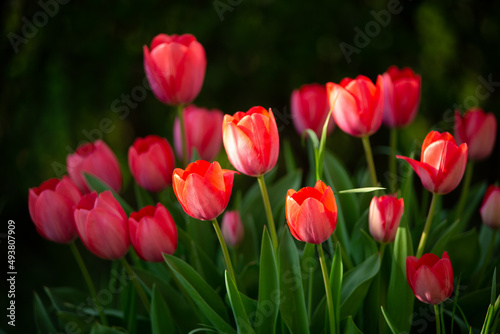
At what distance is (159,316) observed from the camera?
0.54 metres

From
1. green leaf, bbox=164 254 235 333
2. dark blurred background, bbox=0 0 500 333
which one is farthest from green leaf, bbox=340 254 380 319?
dark blurred background, bbox=0 0 500 333

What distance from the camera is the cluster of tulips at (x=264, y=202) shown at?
0.45 m

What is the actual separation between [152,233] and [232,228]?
14 cm

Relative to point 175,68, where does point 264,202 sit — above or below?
below

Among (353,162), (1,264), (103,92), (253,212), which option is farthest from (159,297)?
(353,162)

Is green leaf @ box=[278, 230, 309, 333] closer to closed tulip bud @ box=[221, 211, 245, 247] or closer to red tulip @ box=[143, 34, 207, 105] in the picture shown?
closed tulip bud @ box=[221, 211, 245, 247]

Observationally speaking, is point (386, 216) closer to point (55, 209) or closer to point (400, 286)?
point (400, 286)

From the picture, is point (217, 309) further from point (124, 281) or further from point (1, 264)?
point (1, 264)

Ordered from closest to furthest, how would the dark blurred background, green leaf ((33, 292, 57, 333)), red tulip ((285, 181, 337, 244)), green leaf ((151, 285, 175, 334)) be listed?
red tulip ((285, 181, 337, 244)) < green leaf ((151, 285, 175, 334)) < green leaf ((33, 292, 57, 333)) < the dark blurred background

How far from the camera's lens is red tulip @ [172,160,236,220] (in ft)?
1.46

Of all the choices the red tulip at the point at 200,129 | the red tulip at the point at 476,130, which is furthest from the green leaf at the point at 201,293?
the red tulip at the point at 476,130

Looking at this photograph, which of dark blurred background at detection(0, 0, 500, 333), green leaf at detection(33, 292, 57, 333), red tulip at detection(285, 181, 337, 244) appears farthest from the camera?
dark blurred background at detection(0, 0, 500, 333)

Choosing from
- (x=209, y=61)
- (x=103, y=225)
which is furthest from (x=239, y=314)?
(x=209, y=61)

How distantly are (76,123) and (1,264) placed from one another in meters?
0.41
